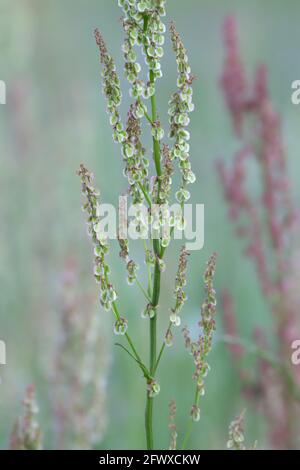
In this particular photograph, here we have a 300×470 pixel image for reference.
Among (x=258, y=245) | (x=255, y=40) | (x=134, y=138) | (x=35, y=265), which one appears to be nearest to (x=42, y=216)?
(x=35, y=265)

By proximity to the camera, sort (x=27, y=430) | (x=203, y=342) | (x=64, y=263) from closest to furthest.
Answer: (x=203, y=342) < (x=27, y=430) < (x=64, y=263)

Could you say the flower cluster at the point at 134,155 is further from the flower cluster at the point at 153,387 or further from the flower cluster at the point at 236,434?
the flower cluster at the point at 236,434

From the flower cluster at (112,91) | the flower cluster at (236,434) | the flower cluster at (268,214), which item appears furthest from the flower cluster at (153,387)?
the flower cluster at (268,214)

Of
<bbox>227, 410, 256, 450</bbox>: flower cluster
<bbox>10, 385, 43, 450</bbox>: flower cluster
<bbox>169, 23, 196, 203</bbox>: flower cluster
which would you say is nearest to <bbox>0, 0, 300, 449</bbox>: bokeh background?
<bbox>10, 385, 43, 450</bbox>: flower cluster

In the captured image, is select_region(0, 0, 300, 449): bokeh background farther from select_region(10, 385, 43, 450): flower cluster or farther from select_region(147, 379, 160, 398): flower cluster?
select_region(147, 379, 160, 398): flower cluster

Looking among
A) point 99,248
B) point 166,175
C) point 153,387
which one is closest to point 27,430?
point 153,387

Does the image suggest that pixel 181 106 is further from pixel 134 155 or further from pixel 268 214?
pixel 268 214

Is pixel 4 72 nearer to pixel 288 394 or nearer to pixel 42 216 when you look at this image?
pixel 42 216
